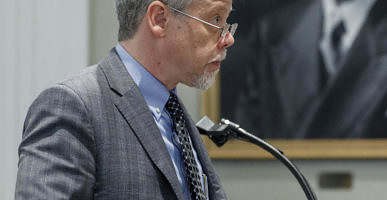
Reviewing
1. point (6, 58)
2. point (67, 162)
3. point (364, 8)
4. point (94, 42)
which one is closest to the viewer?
point (67, 162)

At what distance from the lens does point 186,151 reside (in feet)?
4.53

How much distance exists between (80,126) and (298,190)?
1773 millimetres

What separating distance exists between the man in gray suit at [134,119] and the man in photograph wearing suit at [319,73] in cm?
119

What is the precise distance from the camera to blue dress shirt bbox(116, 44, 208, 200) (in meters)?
1.38

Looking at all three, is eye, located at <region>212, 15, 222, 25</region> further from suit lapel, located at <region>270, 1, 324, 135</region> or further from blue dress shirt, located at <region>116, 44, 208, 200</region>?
suit lapel, located at <region>270, 1, 324, 135</region>

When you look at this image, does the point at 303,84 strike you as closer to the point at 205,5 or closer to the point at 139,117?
the point at 205,5

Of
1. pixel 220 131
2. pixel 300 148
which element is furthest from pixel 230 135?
pixel 300 148

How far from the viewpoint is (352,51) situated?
265 centimetres

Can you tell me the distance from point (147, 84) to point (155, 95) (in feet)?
0.12

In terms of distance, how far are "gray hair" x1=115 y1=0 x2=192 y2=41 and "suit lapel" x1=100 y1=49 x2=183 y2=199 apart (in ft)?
0.43

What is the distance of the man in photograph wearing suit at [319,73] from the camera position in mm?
2617

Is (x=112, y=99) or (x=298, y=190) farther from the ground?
(x=112, y=99)

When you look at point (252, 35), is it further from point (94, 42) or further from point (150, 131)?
point (150, 131)

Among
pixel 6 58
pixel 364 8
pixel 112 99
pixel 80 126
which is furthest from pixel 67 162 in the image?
pixel 364 8
